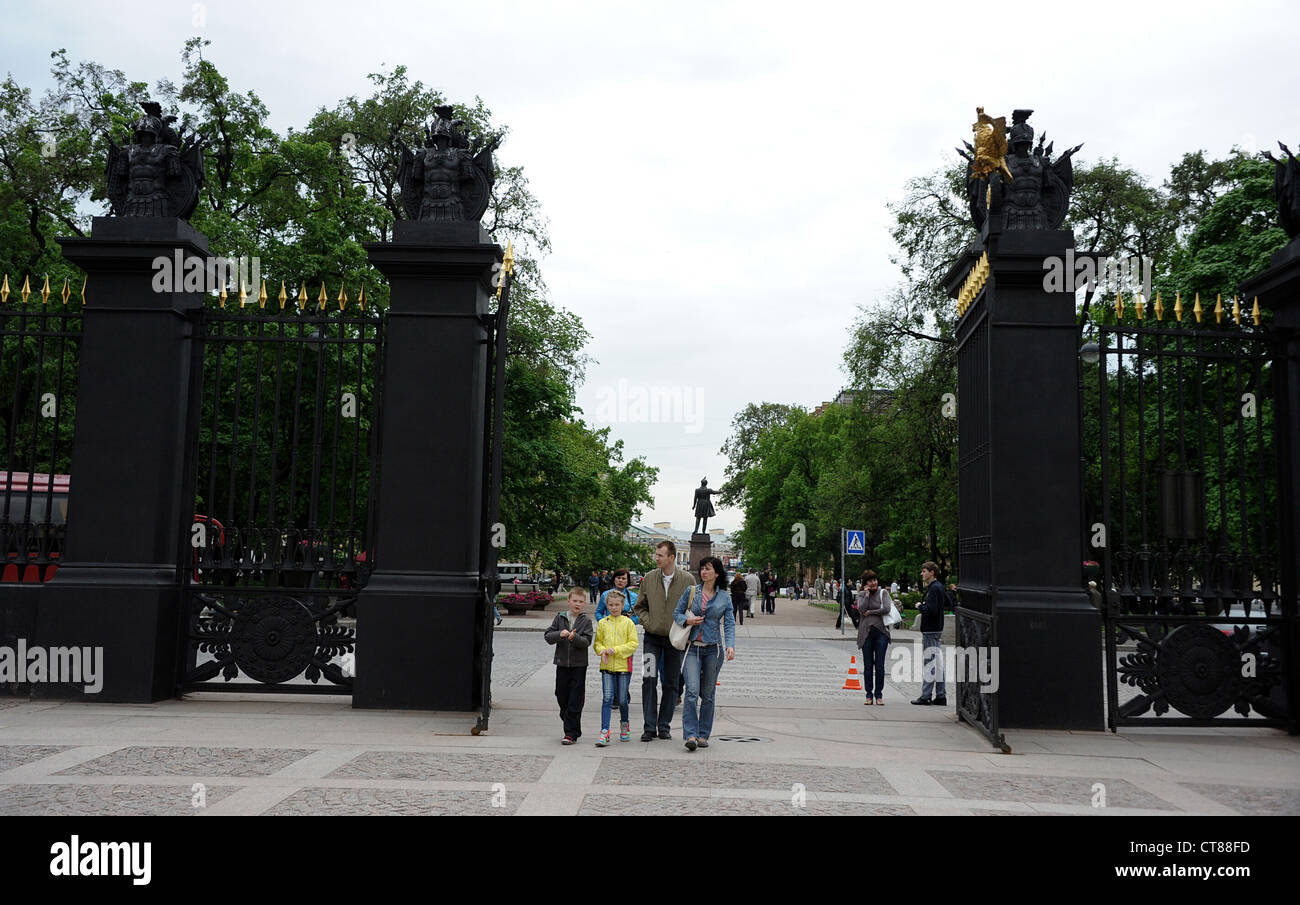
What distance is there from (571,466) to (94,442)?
71.6 feet

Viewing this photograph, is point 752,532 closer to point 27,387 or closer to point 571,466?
point 571,466

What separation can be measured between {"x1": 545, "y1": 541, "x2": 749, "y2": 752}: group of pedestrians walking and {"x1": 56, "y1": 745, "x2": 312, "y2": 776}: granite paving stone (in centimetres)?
224

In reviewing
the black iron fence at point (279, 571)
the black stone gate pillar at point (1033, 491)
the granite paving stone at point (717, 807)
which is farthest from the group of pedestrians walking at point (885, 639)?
the granite paving stone at point (717, 807)

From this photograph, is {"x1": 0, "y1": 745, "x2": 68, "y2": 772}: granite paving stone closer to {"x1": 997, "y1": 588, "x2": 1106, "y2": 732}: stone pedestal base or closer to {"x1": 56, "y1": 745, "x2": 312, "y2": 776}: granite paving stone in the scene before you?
{"x1": 56, "y1": 745, "x2": 312, "y2": 776}: granite paving stone

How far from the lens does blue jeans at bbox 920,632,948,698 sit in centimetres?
1285

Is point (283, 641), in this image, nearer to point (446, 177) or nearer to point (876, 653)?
point (446, 177)

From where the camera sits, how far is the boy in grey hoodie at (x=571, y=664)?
8.96 meters

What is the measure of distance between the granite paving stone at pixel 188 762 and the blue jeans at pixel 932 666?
7.61 m

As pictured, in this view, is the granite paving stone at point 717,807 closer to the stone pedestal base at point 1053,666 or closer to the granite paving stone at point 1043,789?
the granite paving stone at point 1043,789

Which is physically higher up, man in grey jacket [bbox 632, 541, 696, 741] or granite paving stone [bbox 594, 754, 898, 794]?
man in grey jacket [bbox 632, 541, 696, 741]

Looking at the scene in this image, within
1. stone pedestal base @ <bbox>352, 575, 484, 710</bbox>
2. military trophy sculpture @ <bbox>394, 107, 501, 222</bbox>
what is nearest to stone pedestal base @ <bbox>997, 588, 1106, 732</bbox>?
stone pedestal base @ <bbox>352, 575, 484, 710</bbox>

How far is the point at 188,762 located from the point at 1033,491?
7.70m

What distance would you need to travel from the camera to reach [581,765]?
7.95m
